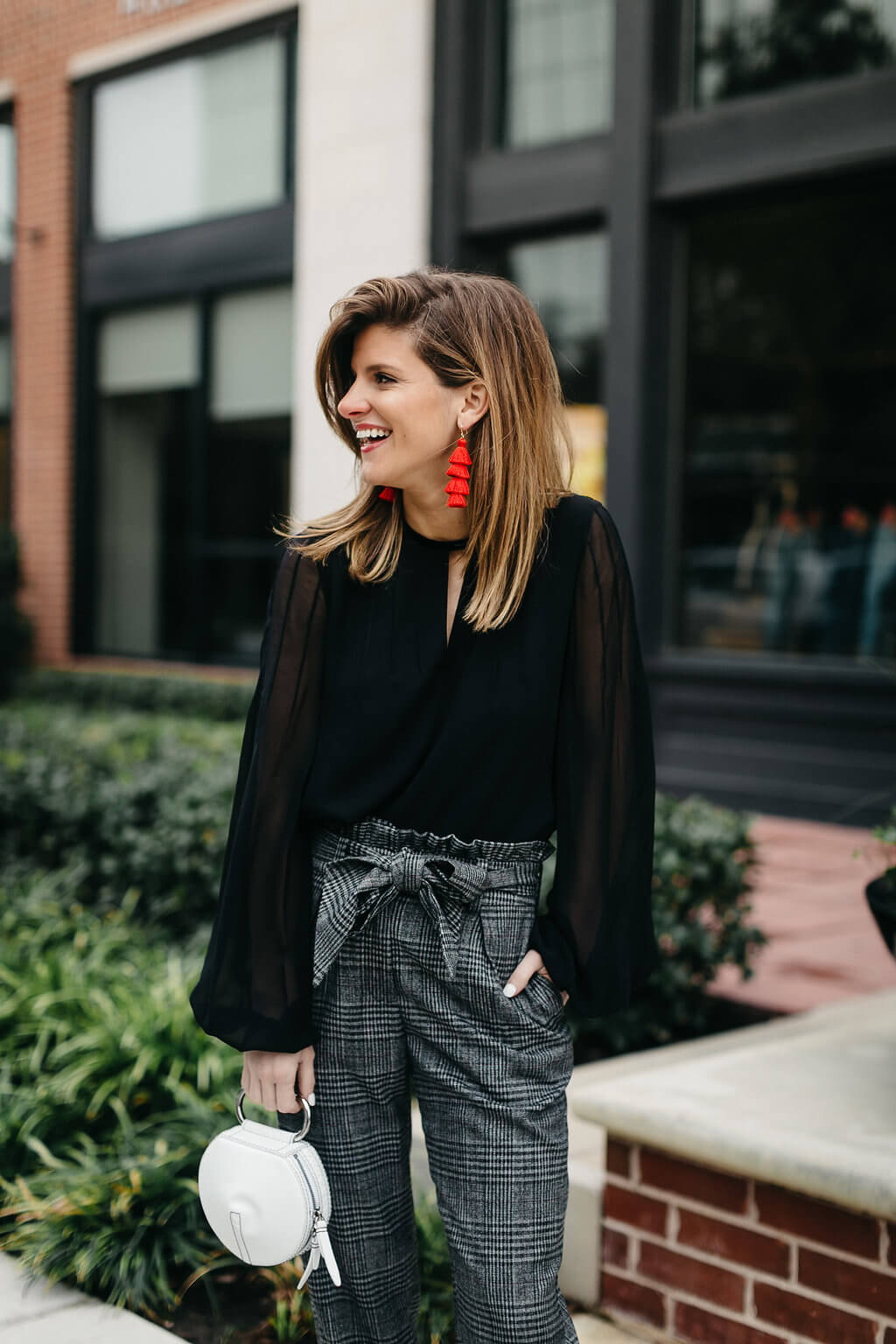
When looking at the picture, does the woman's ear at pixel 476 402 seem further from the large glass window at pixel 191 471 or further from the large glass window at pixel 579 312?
the large glass window at pixel 191 471

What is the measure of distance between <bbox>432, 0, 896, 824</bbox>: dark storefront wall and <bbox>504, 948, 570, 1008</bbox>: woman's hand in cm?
459

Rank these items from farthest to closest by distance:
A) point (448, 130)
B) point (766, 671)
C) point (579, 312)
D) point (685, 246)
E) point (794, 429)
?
point (794, 429), point (579, 312), point (448, 130), point (685, 246), point (766, 671)

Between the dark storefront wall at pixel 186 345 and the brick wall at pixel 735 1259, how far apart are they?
25.6 ft

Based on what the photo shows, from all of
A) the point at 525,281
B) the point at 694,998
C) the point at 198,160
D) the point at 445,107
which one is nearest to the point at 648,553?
the point at 525,281

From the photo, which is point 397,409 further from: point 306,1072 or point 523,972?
point 306,1072

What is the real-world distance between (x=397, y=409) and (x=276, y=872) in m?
0.67

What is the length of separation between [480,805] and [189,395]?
30.9ft

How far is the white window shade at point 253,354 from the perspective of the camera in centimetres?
1005

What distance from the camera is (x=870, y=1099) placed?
2.78m

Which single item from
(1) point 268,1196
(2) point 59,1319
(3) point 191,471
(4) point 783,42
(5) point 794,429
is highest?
(4) point 783,42

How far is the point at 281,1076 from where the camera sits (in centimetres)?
200

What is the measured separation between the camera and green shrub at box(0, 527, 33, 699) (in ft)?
36.8

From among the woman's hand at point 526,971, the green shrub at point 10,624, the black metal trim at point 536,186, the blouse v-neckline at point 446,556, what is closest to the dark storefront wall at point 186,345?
the green shrub at point 10,624

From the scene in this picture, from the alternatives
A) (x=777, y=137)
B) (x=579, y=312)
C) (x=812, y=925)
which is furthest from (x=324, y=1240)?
(x=579, y=312)
